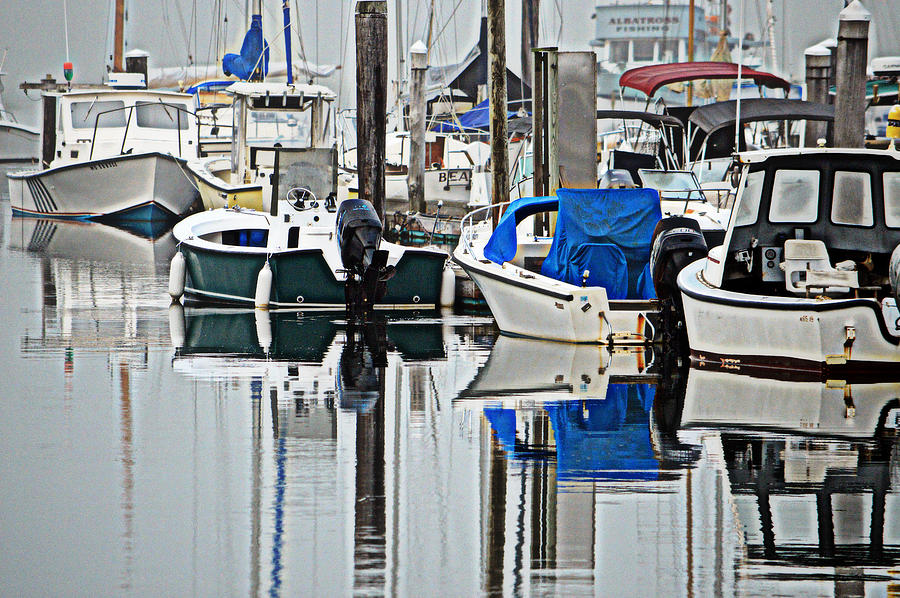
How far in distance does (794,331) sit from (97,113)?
23112 mm

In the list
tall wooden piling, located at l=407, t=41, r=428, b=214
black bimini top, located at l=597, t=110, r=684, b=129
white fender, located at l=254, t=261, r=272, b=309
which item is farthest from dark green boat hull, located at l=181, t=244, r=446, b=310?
tall wooden piling, located at l=407, t=41, r=428, b=214

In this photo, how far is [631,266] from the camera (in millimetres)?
13539

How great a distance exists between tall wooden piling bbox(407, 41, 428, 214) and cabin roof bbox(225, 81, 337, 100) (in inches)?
64.3

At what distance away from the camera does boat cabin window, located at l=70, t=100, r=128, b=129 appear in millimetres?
30406

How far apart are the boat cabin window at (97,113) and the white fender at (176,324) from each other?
15.0 m

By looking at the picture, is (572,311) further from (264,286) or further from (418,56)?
(418,56)

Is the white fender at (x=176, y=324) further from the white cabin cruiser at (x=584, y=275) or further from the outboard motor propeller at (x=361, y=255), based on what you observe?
the white cabin cruiser at (x=584, y=275)

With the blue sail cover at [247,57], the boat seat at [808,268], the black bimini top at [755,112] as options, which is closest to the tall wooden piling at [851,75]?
the black bimini top at [755,112]

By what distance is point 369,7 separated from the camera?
17062mm

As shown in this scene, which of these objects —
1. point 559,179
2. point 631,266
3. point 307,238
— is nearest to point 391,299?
point 307,238

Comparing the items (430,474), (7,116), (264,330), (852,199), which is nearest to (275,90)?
(264,330)

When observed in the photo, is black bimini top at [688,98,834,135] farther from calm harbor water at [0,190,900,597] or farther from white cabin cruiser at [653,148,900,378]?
calm harbor water at [0,190,900,597]

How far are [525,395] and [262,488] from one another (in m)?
3.45

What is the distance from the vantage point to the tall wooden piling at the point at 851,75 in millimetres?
17484
